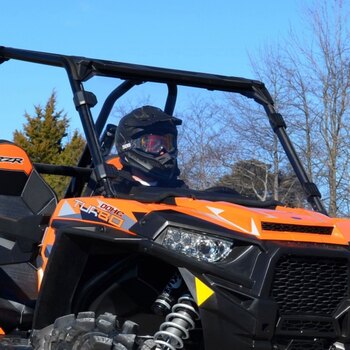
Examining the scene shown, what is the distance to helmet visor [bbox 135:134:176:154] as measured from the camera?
5441mm

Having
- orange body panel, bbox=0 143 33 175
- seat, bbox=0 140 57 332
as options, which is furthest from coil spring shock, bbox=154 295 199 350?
orange body panel, bbox=0 143 33 175

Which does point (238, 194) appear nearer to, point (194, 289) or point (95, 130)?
point (95, 130)

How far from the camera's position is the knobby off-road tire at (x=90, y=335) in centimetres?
416

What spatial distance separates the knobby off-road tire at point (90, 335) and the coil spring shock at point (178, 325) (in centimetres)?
6

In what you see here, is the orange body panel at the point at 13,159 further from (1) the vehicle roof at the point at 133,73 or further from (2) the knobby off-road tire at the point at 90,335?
(2) the knobby off-road tire at the point at 90,335

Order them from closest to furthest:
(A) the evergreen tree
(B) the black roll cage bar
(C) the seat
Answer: (B) the black roll cage bar
(C) the seat
(A) the evergreen tree

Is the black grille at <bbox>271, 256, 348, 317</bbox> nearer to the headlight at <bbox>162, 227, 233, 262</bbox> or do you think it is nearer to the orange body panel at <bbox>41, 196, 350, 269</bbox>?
the orange body panel at <bbox>41, 196, 350, 269</bbox>

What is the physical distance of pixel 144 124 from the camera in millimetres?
5512

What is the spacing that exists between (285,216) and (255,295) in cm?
61

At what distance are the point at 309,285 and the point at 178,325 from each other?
2.37 feet

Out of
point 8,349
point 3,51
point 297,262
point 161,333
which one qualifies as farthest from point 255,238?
point 3,51

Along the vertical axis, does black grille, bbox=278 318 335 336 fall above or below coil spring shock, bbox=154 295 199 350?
above

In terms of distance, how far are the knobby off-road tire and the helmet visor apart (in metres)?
1.36

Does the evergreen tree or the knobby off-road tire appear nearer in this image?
the knobby off-road tire
